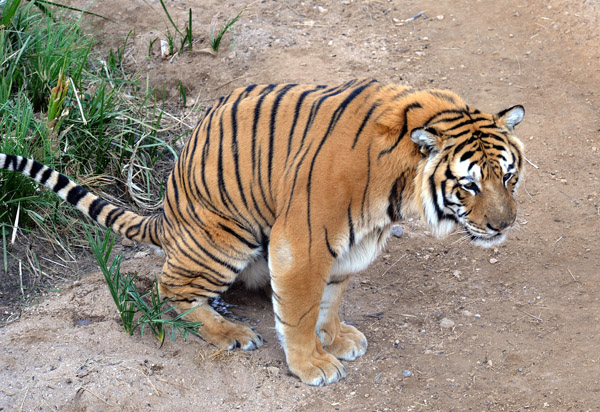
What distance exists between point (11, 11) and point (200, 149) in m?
2.55

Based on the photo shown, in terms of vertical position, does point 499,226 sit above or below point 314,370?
above

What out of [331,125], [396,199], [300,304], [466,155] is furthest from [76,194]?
[466,155]

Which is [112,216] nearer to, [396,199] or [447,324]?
[396,199]

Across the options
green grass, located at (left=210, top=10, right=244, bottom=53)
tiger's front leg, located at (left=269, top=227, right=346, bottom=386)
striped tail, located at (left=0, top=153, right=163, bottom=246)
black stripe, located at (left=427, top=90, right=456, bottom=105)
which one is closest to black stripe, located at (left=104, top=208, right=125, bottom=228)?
striped tail, located at (left=0, top=153, right=163, bottom=246)

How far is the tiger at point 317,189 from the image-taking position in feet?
10.6

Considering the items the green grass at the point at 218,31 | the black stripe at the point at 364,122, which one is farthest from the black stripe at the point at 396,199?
the green grass at the point at 218,31

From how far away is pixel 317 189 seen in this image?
3.28 metres

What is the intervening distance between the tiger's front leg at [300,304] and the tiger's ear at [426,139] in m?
0.74

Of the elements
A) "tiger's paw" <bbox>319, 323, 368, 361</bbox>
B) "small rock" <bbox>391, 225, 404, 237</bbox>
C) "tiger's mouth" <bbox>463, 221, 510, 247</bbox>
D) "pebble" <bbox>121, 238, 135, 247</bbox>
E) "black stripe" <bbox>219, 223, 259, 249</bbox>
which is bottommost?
"small rock" <bbox>391, 225, 404, 237</bbox>

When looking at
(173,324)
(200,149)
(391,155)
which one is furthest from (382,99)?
(173,324)

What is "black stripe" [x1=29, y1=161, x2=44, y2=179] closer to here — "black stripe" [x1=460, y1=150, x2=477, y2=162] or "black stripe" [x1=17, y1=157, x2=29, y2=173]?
"black stripe" [x1=17, y1=157, x2=29, y2=173]

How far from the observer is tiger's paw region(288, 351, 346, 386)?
3736mm

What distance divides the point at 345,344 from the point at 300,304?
63cm

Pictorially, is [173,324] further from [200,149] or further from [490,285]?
[490,285]
